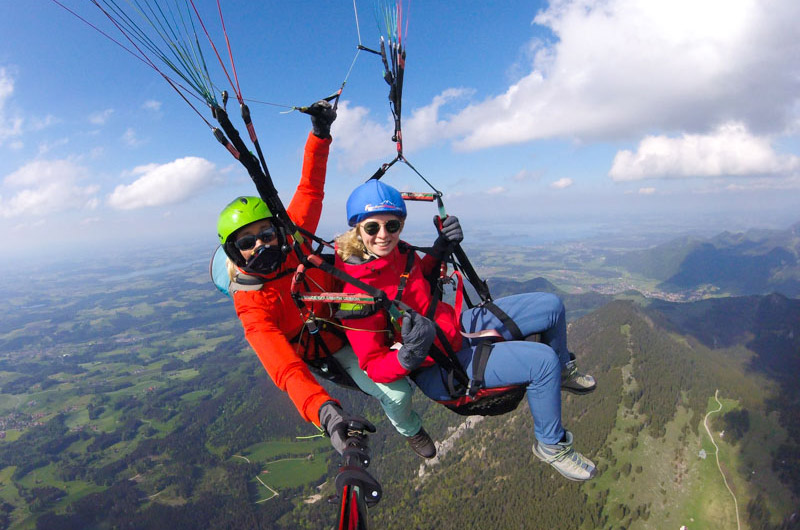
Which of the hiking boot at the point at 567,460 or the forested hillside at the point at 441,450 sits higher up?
the hiking boot at the point at 567,460

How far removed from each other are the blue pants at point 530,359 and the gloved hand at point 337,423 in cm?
164

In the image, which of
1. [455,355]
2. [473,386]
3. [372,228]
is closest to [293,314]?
[372,228]

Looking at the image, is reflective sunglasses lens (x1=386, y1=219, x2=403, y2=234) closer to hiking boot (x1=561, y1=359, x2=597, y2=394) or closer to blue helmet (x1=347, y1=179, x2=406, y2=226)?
blue helmet (x1=347, y1=179, x2=406, y2=226)

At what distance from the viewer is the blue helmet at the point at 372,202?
4.43 metres

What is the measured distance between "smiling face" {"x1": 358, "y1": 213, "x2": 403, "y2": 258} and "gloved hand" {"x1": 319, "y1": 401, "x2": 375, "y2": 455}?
1771 millimetres

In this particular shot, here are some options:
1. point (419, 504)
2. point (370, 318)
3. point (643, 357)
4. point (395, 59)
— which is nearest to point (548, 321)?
point (370, 318)

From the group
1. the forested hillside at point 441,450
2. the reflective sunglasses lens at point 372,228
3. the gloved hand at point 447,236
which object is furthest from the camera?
the forested hillside at point 441,450

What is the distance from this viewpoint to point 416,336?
12.6 ft

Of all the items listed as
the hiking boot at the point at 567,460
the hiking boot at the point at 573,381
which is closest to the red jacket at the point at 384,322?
the hiking boot at the point at 567,460

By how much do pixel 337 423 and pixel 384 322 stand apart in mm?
1334

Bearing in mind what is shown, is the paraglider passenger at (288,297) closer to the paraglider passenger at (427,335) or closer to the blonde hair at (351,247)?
the blonde hair at (351,247)

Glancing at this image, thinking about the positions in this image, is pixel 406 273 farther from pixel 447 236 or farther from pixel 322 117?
pixel 322 117

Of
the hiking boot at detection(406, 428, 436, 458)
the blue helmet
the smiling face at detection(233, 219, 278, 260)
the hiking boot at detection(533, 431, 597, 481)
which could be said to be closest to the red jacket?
the blue helmet

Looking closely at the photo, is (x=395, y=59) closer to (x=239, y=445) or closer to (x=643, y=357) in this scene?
(x=239, y=445)
